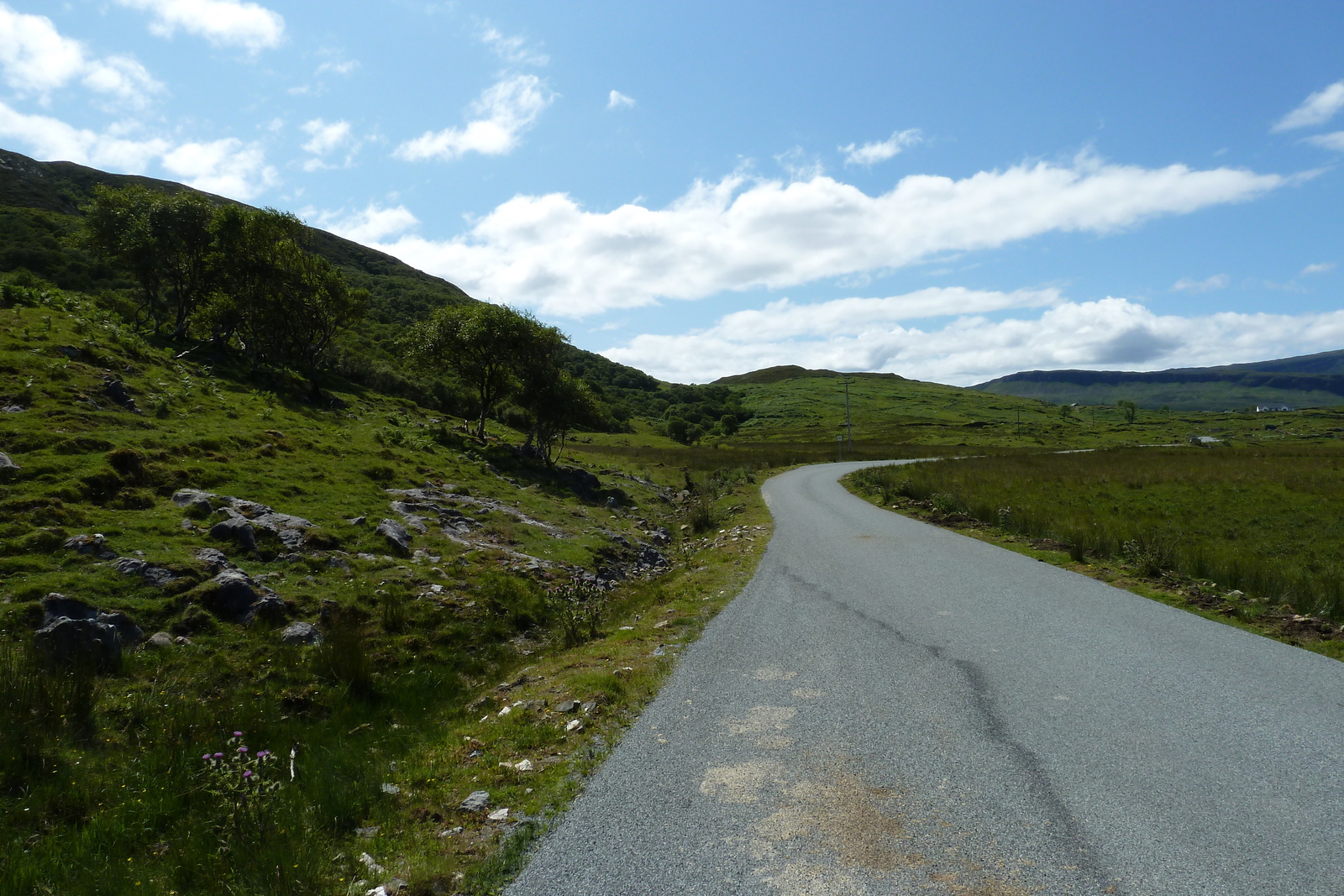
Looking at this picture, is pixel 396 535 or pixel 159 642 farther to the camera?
pixel 396 535

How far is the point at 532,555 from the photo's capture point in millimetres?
16641

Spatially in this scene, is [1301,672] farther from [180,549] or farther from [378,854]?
[180,549]

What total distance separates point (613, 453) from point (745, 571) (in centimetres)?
4590

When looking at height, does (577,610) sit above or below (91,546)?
below

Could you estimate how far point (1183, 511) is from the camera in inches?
939

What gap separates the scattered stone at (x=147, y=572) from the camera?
32.2 ft

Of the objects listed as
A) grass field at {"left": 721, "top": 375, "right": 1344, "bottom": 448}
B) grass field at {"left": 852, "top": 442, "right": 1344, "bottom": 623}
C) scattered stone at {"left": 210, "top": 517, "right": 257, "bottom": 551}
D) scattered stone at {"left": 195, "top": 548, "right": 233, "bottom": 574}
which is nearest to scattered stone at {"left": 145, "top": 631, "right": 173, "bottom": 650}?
scattered stone at {"left": 195, "top": 548, "right": 233, "bottom": 574}

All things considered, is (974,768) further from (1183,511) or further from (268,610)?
(1183,511)

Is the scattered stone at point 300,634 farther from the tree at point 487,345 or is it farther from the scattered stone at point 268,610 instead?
the tree at point 487,345

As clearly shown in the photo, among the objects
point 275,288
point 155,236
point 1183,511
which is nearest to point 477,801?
point 1183,511

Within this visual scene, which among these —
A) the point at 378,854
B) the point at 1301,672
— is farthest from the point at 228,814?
the point at 1301,672

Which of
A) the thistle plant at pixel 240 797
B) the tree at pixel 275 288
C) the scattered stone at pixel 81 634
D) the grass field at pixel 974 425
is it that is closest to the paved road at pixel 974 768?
the thistle plant at pixel 240 797

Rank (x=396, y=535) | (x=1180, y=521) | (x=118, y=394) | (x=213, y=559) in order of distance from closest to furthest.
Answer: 1. (x=213, y=559)
2. (x=396, y=535)
3. (x=118, y=394)
4. (x=1180, y=521)

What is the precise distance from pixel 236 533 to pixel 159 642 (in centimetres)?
397
